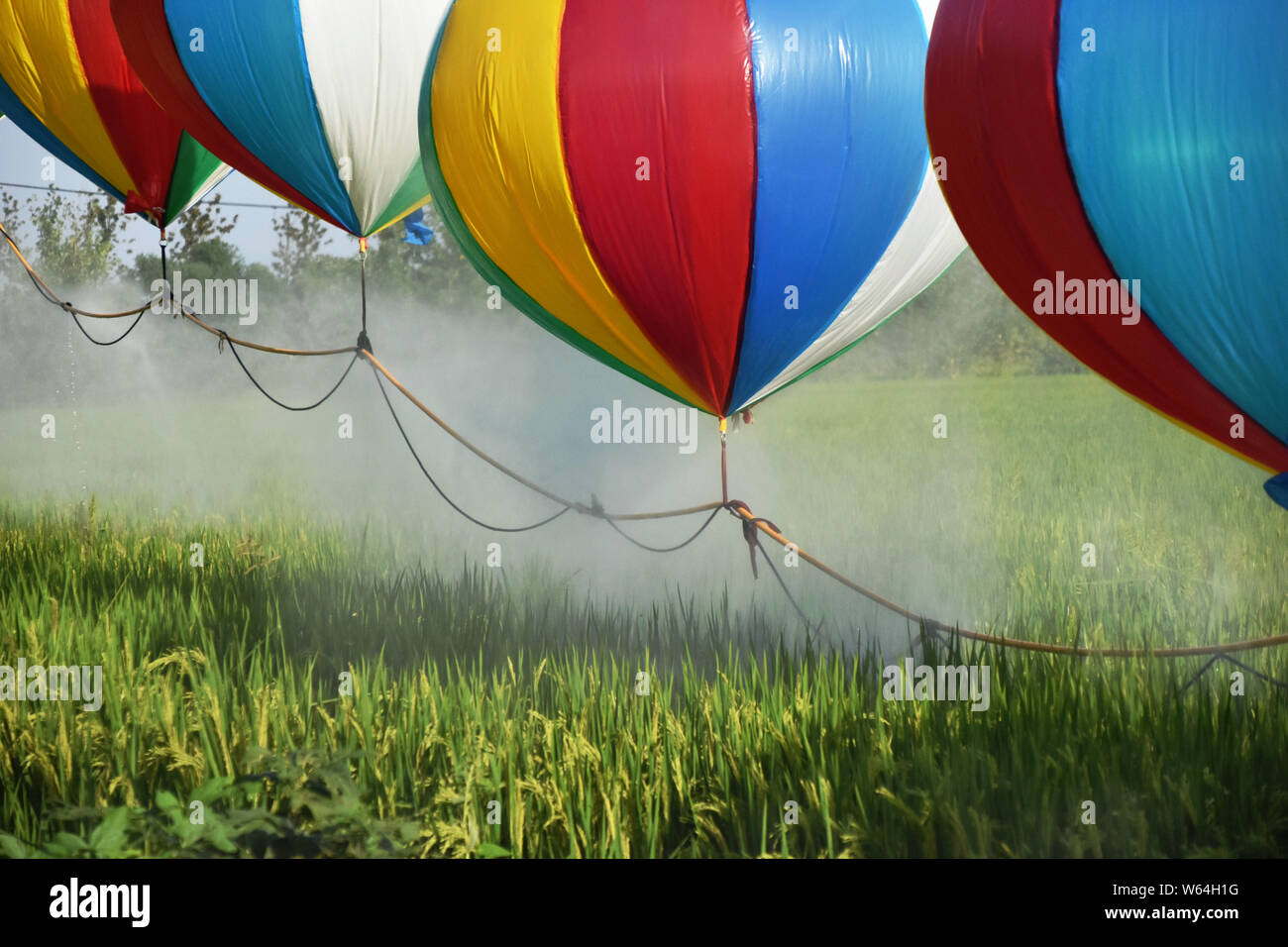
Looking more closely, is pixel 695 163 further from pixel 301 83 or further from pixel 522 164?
pixel 301 83

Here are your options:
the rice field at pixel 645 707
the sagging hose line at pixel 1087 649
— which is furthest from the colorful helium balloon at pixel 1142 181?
the rice field at pixel 645 707

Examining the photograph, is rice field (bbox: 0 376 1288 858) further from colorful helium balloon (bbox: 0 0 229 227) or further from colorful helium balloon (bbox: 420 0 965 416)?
colorful helium balloon (bbox: 0 0 229 227)

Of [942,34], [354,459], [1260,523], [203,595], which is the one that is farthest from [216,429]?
[942,34]

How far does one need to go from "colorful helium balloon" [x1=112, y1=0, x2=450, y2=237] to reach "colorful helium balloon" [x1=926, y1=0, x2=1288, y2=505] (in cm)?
262

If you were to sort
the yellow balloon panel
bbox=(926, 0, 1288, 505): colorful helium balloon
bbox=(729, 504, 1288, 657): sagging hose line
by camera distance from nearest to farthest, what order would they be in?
bbox=(926, 0, 1288, 505): colorful helium balloon < bbox=(729, 504, 1288, 657): sagging hose line < the yellow balloon panel

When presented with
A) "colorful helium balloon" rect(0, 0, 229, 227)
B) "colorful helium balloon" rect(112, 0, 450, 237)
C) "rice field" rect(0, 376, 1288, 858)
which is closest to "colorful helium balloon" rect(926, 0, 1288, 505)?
"rice field" rect(0, 376, 1288, 858)

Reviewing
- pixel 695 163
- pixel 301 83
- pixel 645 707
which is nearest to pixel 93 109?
pixel 301 83

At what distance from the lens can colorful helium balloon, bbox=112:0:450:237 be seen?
4922mm

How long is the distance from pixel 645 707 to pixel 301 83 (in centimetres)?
301

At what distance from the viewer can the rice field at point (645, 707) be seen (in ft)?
10.0

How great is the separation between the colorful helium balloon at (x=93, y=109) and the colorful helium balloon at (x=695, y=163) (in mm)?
3254

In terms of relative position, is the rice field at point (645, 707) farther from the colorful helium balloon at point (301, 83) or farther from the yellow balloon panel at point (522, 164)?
the colorful helium balloon at point (301, 83)

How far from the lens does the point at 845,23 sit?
389 centimetres

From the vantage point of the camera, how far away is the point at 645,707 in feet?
12.2
